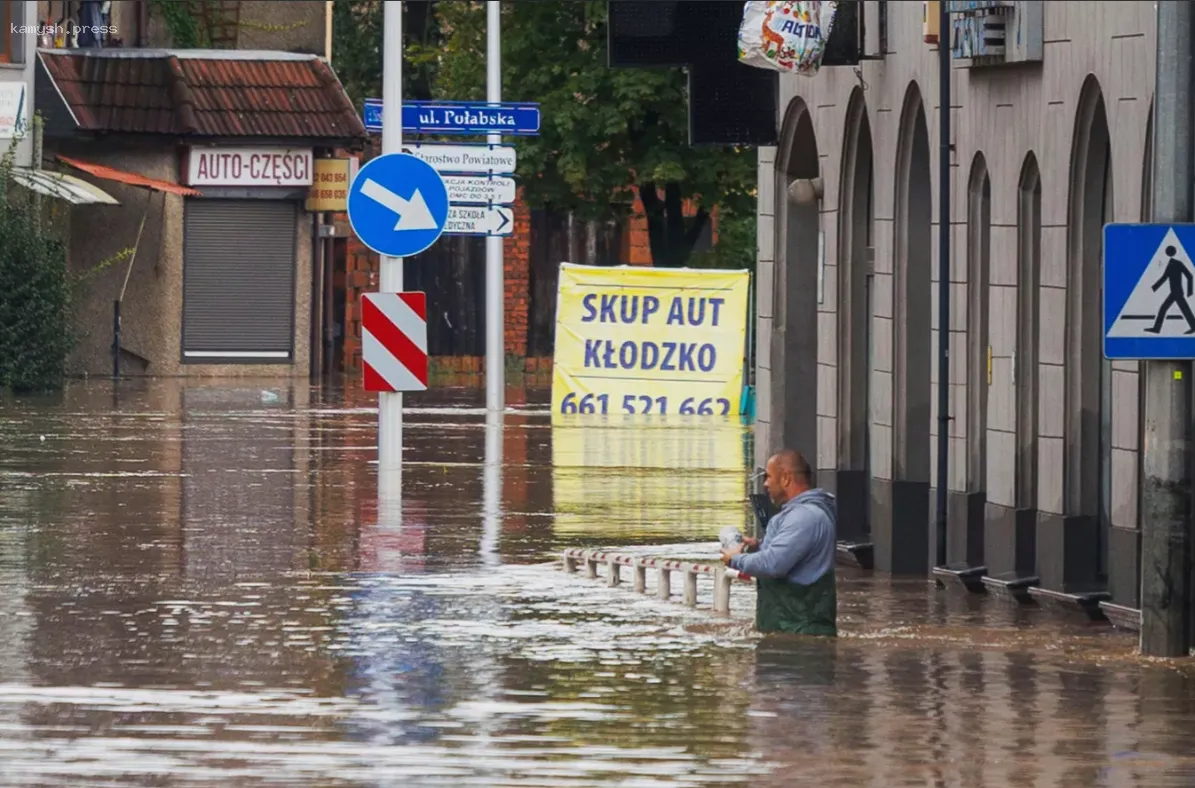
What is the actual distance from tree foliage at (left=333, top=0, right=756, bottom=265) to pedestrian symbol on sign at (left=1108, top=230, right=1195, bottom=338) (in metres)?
30.3

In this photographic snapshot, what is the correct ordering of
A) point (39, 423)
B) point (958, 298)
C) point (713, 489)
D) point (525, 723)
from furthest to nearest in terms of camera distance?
point (39, 423) → point (713, 489) → point (958, 298) → point (525, 723)

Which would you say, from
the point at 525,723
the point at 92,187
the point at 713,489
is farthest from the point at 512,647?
the point at 92,187

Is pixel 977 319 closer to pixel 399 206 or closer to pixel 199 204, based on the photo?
pixel 399 206

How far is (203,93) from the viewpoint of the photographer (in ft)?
144

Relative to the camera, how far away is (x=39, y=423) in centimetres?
2928

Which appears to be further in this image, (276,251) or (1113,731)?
(276,251)

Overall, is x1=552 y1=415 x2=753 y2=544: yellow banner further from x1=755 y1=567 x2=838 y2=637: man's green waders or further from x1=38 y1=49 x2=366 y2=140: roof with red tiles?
x1=38 y1=49 x2=366 y2=140: roof with red tiles

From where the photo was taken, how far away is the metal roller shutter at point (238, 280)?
44.7 metres

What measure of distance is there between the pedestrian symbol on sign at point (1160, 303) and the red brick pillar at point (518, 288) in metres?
37.8

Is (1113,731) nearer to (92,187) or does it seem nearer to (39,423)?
(39,423)

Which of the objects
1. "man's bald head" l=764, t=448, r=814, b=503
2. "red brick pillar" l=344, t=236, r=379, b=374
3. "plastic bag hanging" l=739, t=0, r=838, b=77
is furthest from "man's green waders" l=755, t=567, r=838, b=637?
"red brick pillar" l=344, t=236, r=379, b=374

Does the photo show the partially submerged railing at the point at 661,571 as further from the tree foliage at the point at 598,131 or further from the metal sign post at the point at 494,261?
the tree foliage at the point at 598,131

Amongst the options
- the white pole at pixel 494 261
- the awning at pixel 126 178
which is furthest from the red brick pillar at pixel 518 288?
the white pole at pixel 494 261

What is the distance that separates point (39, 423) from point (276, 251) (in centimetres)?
1601
